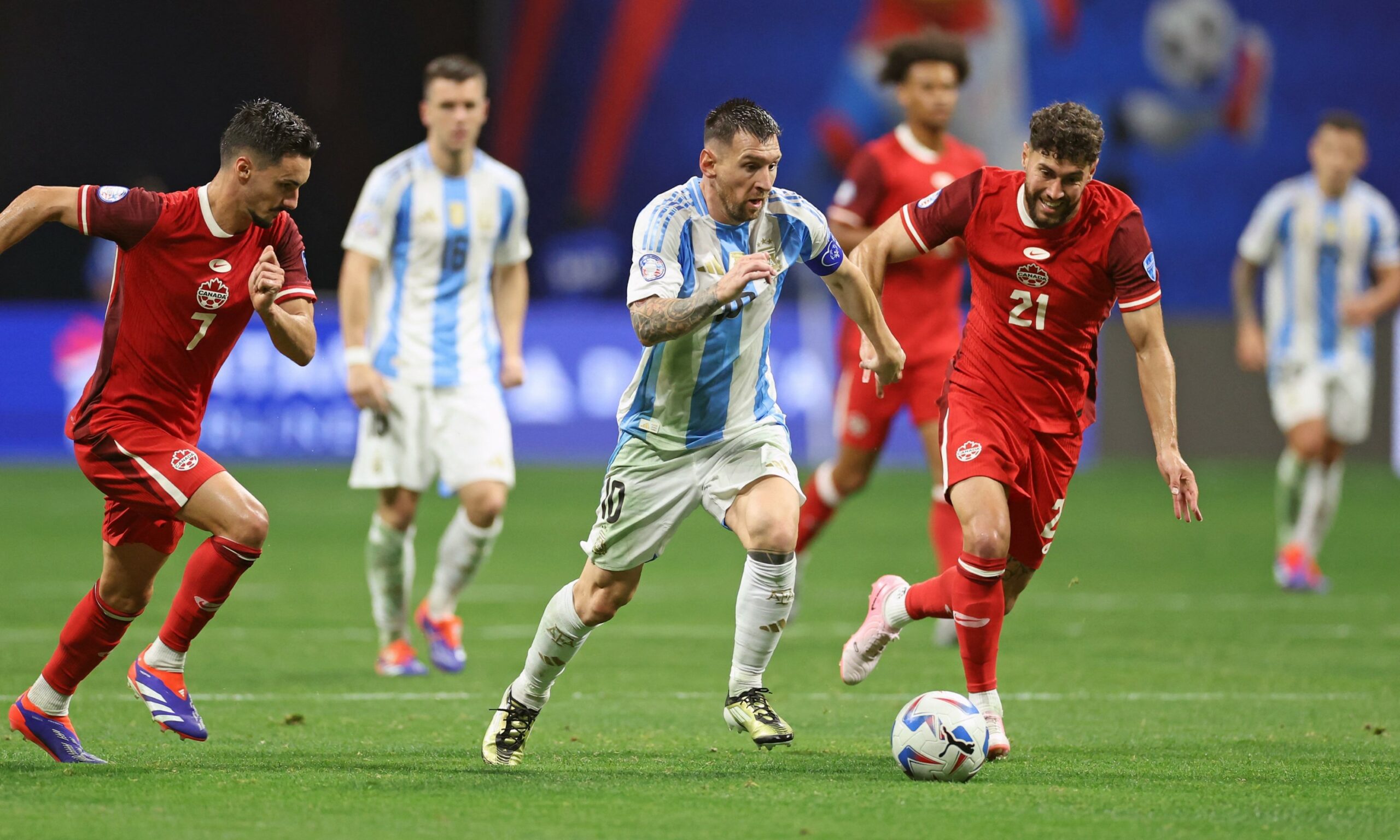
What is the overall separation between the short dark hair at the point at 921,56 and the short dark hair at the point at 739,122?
11.3 feet

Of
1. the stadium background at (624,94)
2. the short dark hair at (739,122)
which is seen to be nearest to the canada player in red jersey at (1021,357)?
the short dark hair at (739,122)

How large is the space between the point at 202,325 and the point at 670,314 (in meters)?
1.58

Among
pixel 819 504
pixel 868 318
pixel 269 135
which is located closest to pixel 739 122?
pixel 868 318

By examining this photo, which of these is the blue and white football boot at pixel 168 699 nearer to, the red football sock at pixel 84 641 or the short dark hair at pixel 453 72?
the red football sock at pixel 84 641

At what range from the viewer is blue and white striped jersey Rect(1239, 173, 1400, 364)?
37.4 feet

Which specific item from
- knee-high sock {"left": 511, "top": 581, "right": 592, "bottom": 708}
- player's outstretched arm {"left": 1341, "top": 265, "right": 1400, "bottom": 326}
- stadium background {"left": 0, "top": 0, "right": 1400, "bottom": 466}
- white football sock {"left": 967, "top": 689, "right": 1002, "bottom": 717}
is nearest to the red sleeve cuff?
white football sock {"left": 967, "top": 689, "right": 1002, "bottom": 717}

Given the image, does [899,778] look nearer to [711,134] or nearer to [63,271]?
[711,134]

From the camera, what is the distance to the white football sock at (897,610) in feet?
21.5

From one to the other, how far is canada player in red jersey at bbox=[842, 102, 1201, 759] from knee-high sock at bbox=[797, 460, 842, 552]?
2.53m

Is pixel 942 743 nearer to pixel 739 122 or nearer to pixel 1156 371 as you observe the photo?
pixel 1156 371

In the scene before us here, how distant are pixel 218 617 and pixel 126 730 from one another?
3.34m

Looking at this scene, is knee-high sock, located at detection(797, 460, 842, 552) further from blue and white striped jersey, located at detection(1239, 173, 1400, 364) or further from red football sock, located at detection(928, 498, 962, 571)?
blue and white striped jersey, located at detection(1239, 173, 1400, 364)

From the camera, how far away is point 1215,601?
10.4 metres

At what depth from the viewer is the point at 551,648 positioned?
Answer: 231 inches
